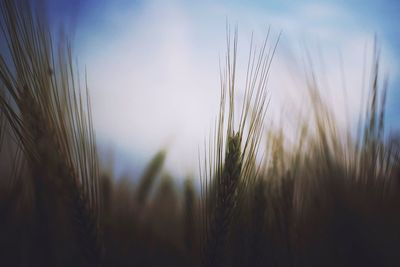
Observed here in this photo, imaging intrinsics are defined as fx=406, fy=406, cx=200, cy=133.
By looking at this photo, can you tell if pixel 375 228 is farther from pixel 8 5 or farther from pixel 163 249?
pixel 8 5

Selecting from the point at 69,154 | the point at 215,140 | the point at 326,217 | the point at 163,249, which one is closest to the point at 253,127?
the point at 215,140

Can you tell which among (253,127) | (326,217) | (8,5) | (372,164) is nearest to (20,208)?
(8,5)

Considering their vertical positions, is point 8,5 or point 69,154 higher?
point 8,5

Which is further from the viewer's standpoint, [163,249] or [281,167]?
[163,249]

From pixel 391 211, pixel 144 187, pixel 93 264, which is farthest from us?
pixel 144 187

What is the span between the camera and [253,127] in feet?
2.58

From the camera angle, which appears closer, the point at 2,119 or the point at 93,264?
the point at 93,264

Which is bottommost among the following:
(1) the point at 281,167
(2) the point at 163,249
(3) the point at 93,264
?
(2) the point at 163,249

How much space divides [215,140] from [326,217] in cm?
28

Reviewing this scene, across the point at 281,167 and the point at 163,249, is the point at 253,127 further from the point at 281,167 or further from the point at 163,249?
the point at 163,249

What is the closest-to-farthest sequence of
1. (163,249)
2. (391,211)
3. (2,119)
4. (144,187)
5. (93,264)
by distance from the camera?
(93,264) → (2,119) → (391,211) → (163,249) → (144,187)

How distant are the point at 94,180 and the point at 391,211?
1.98ft

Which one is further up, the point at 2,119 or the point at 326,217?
the point at 2,119

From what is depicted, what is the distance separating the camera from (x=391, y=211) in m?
0.85
